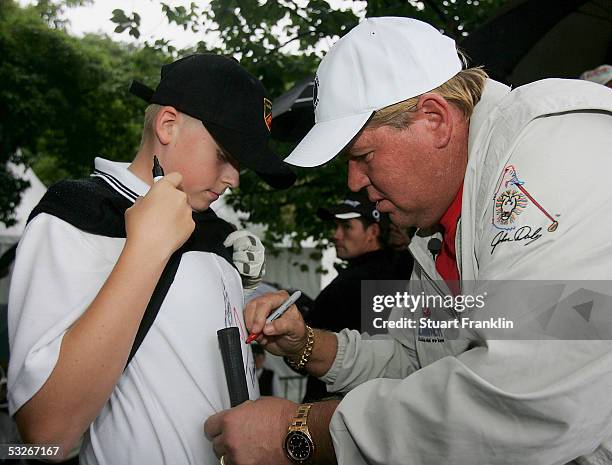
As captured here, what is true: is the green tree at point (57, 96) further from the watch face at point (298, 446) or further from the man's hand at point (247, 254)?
the watch face at point (298, 446)

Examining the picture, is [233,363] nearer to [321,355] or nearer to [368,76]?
[321,355]

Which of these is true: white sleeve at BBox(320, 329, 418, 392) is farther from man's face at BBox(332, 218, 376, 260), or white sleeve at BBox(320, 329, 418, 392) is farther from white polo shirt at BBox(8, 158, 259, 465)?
man's face at BBox(332, 218, 376, 260)

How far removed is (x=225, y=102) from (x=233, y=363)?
0.85m

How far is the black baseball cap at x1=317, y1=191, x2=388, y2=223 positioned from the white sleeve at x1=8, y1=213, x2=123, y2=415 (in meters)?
3.26

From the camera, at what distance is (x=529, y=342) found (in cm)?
144

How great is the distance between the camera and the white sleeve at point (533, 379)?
1.40 metres

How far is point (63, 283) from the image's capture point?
162 centimetres

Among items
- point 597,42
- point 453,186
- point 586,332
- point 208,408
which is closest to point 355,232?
point 597,42

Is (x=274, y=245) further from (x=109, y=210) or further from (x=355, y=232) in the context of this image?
(x=109, y=210)

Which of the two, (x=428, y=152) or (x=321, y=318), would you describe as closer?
(x=428, y=152)

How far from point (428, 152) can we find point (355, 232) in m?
2.96

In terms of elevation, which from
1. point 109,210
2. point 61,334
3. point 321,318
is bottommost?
point 321,318

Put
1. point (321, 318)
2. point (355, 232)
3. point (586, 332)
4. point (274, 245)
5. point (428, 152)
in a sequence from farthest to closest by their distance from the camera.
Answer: point (274, 245)
point (355, 232)
point (321, 318)
point (428, 152)
point (586, 332)
